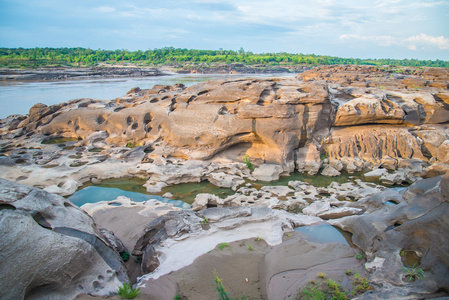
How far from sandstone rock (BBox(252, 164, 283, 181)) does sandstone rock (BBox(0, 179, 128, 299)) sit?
6.64 meters

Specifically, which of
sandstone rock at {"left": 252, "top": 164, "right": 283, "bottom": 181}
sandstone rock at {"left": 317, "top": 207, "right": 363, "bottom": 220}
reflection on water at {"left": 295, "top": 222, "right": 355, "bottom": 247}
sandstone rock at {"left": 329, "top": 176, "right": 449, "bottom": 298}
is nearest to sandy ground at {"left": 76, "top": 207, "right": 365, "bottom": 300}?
reflection on water at {"left": 295, "top": 222, "right": 355, "bottom": 247}

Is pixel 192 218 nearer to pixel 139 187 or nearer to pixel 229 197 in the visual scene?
pixel 229 197

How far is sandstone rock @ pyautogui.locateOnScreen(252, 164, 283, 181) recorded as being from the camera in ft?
35.0

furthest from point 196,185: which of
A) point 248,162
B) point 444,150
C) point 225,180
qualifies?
point 444,150

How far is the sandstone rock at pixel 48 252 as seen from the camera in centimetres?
356

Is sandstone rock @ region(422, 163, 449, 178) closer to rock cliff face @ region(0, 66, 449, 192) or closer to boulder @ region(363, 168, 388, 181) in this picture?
boulder @ region(363, 168, 388, 181)

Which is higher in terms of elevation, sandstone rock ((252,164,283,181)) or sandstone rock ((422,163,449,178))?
sandstone rock ((422,163,449,178))

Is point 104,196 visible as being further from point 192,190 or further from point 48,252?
point 48,252

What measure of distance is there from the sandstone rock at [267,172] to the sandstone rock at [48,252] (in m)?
6.64

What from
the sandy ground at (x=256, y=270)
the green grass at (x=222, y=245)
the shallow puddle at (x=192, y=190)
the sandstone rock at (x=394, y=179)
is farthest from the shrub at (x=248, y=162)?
the green grass at (x=222, y=245)

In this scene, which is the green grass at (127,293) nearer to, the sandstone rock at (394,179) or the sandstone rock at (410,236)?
the sandstone rock at (410,236)

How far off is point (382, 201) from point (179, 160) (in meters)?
7.69

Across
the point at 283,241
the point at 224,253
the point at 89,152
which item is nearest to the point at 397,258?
the point at 283,241

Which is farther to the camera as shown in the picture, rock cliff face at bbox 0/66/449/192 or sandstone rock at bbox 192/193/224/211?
rock cliff face at bbox 0/66/449/192
